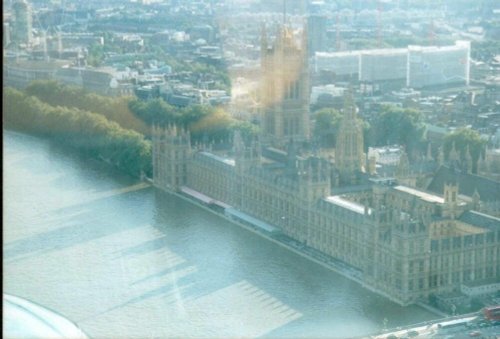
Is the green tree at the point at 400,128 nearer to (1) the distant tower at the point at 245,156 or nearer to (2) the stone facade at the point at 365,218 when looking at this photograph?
(2) the stone facade at the point at 365,218

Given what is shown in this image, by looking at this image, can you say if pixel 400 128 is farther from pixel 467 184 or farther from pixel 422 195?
pixel 422 195

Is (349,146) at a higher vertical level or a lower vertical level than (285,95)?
lower

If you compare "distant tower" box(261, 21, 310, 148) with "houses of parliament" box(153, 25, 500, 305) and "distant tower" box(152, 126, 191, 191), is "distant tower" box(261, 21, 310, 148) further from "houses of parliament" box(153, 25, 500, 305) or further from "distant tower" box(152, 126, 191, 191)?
"distant tower" box(152, 126, 191, 191)

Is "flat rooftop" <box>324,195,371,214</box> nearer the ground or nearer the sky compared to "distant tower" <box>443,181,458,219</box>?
nearer the ground

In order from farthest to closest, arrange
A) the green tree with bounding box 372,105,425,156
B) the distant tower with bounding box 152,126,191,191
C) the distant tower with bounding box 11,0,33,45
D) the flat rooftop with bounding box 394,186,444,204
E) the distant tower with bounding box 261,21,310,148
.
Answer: the distant tower with bounding box 11,0,33,45 → the green tree with bounding box 372,105,425,156 → the distant tower with bounding box 261,21,310,148 → the distant tower with bounding box 152,126,191,191 → the flat rooftop with bounding box 394,186,444,204

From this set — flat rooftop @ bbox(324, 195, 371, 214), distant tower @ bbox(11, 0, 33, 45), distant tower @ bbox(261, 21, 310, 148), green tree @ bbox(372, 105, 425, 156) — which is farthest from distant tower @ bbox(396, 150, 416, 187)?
distant tower @ bbox(11, 0, 33, 45)

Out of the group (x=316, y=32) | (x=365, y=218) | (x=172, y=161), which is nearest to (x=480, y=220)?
(x=365, y=218)
